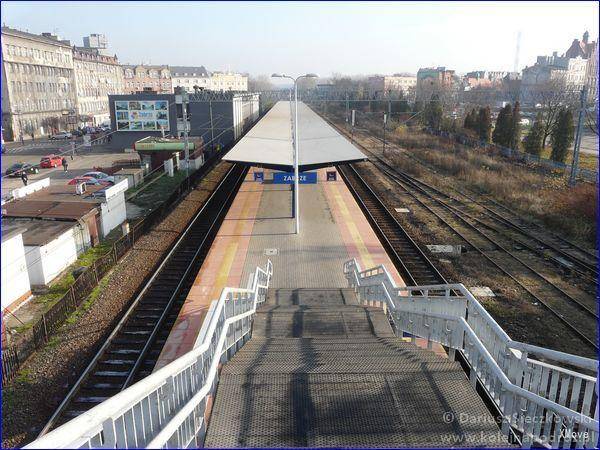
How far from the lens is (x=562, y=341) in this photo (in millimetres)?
10367

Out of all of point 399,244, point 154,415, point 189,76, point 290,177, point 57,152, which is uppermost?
point 189,76

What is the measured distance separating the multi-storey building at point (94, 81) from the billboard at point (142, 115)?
2297 centimetres

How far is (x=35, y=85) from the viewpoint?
2237 inches

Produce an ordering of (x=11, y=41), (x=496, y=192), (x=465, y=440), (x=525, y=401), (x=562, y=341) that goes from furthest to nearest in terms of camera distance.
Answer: (x=11, y=41) < (x=496, y=192) < (x=562, y=341) < (x=525, y=401) < (x=465, y=440)

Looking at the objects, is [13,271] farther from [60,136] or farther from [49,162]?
[60,136]

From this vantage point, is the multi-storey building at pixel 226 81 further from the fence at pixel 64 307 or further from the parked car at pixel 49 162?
the fence at pixel 64 307

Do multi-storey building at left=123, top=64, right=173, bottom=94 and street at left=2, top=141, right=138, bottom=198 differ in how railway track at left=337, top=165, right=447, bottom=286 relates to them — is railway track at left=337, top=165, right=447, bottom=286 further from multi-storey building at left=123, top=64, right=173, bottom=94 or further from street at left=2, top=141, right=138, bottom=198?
multi-storey building at left=123, top=64, right=173, bottom=94

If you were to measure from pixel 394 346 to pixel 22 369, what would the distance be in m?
7.85

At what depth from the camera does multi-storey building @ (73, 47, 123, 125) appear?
218 ft

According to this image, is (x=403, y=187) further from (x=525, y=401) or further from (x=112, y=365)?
(x=525, y=401)

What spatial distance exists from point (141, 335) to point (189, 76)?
11865cm

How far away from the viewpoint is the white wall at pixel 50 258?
13531mm

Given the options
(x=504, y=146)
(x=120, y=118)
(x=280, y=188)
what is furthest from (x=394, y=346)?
(x=120, y=118)

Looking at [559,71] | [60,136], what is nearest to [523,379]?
[60,136]
